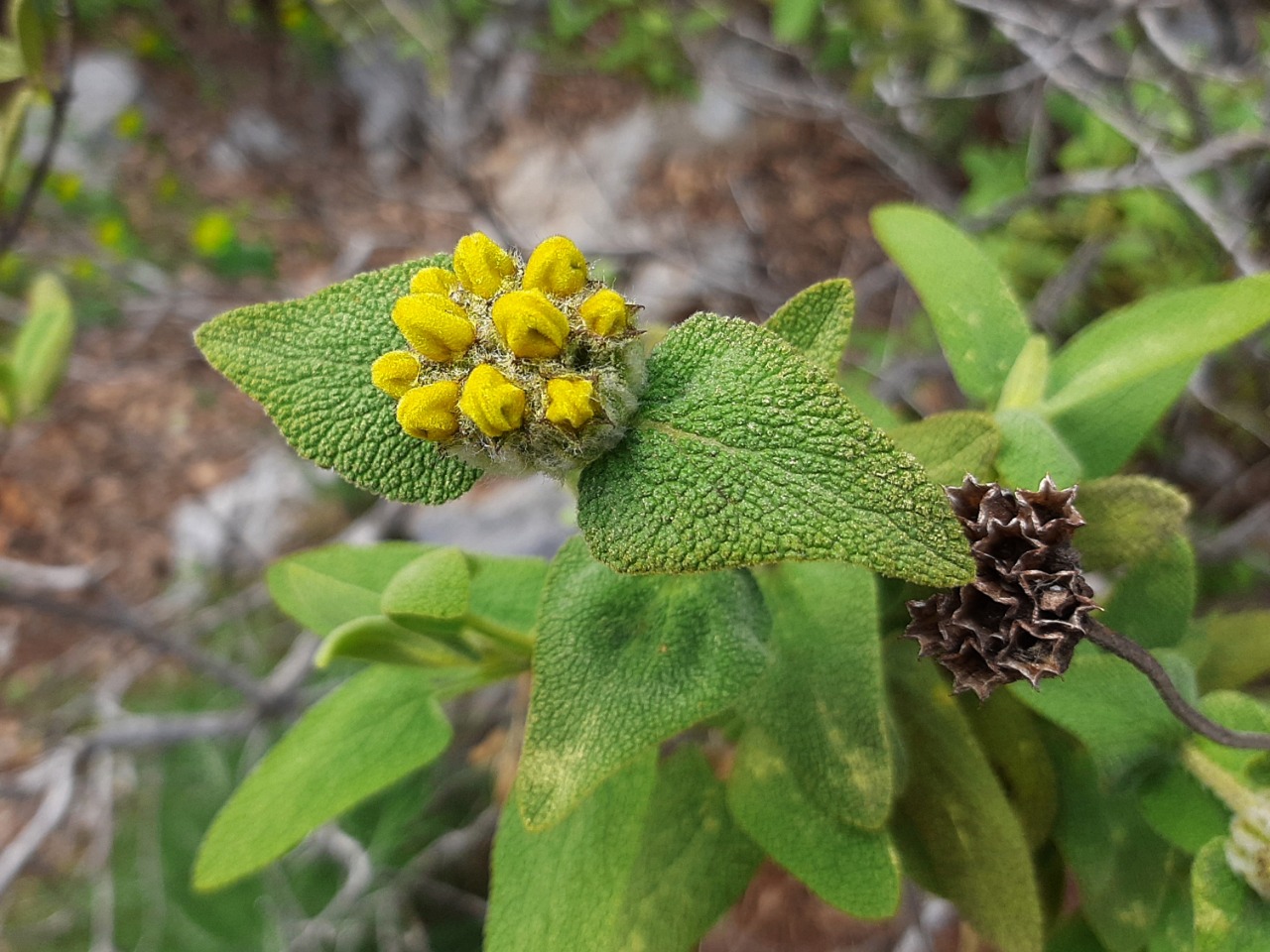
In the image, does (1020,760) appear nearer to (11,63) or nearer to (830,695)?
(830,695)

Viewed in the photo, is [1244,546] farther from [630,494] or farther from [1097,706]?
[630,494]

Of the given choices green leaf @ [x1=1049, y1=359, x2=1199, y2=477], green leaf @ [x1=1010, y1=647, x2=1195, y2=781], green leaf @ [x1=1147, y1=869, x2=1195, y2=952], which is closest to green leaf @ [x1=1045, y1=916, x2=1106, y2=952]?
green leaf @ [x1=1147, y1=869, x2=1195, y2=952]

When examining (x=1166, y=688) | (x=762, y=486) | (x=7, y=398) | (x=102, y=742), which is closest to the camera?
(x=762, y=486)

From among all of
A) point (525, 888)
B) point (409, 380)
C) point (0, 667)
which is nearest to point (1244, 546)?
point (525, 888)

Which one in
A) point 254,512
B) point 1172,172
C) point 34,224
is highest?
point 1172,172

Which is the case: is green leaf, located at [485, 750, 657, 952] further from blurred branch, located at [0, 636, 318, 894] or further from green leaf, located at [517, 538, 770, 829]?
blurred branch, located at [0, 636, 318, 894]

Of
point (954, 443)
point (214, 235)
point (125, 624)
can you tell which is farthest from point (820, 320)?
point (214, 235)
